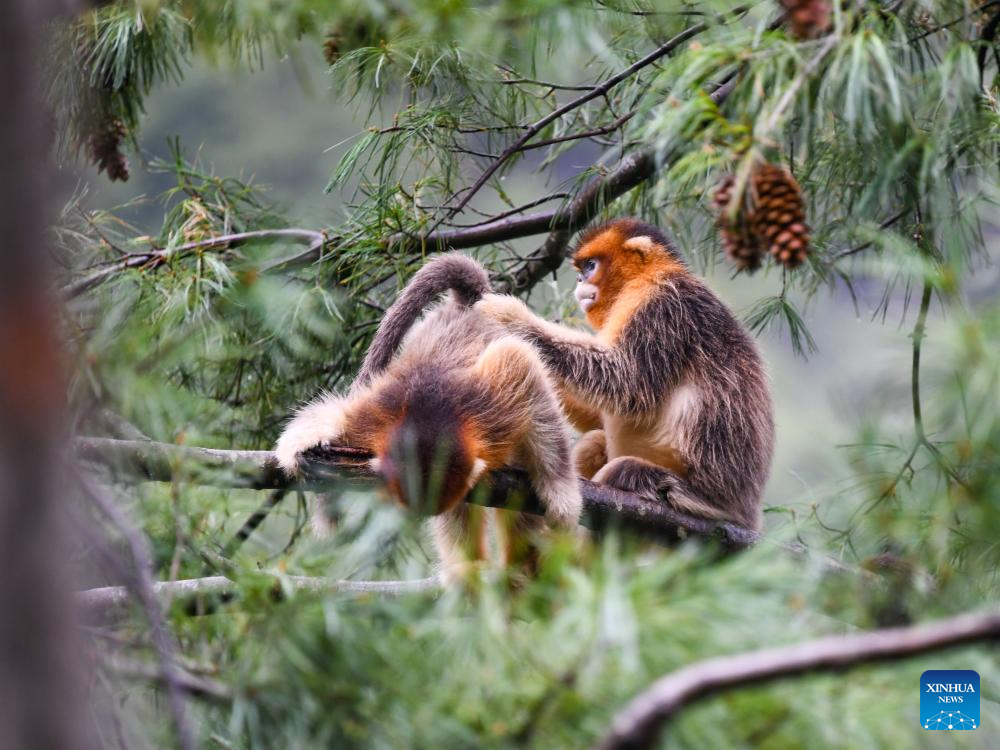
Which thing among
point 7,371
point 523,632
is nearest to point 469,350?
point 523,632

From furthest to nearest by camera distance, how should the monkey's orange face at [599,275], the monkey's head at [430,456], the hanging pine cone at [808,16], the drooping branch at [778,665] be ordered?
the monkey's orange face at [599,275]
the monkey's head at [430,456]
the hanging pine cone at [808,16]
the drooping branch at [778,665]

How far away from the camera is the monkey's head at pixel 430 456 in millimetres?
2068

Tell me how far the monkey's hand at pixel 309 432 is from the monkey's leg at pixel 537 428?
0.36 metres

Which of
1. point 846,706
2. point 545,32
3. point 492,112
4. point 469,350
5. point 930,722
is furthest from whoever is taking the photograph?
point 492,112

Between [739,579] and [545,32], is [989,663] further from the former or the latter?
[545,32]

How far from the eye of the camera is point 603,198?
295cm

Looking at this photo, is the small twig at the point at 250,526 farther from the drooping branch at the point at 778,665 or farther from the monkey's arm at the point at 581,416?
the monkey's arm at the point at 581,416

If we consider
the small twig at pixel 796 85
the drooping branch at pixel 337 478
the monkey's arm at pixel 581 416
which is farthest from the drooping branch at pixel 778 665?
the monkey's arm at pixel 581 416

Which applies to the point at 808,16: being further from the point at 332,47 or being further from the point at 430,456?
the point at 332,47

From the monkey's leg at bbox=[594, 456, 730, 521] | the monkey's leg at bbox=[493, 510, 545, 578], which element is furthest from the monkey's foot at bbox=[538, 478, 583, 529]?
the monkey's leg at bbox=[594, 456, 730, 521]

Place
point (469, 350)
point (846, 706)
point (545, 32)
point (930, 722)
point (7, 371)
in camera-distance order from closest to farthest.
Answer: point (7, 371) < point (846, 706) < point (930, 722) < point (545, 32) < point (469, 350)

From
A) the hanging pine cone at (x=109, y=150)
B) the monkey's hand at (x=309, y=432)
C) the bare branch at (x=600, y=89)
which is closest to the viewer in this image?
the monkey's hand at (x=309, y=432)

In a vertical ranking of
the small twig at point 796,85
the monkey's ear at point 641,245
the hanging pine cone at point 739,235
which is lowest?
the hanging pine cone at point 739,235

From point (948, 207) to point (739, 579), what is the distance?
4.20 ft
